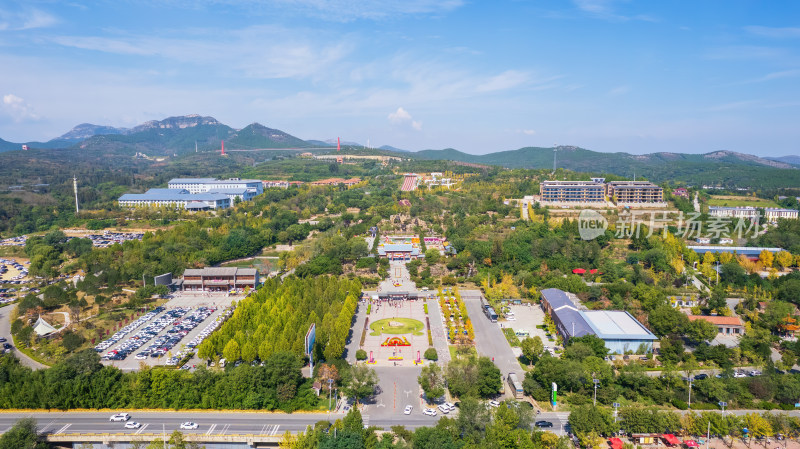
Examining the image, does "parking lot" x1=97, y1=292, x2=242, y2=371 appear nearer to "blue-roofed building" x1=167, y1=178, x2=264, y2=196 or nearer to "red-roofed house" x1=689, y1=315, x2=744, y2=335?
"red-roofed house" x1=689, y1=315, x2=744, y2=335

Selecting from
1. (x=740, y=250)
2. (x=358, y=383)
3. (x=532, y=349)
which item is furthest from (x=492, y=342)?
(x=740, y=250)

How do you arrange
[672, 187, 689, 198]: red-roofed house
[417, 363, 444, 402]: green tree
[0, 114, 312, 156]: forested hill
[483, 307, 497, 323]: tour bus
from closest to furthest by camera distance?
[417, 363, 444, 402]: green tree < [483, 307, 497, 323]: tour bus < [672, 187, 689, 198]: red-roofed house < [0, 114, 312, 156]: forested hill

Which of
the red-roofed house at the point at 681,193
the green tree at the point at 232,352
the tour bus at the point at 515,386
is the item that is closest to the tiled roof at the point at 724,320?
the tour bus at the point at 515,386

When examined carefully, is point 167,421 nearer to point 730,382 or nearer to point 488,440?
point 488,440

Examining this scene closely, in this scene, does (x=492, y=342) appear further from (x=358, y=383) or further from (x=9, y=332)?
(x=9, y=332)

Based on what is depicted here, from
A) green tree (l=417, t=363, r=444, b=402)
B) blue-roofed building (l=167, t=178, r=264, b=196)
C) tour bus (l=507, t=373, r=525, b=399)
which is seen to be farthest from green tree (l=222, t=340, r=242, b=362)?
blue-roofed building (l=167, t=178, r=264, b=196)

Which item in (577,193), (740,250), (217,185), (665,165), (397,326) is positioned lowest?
(397,326)
